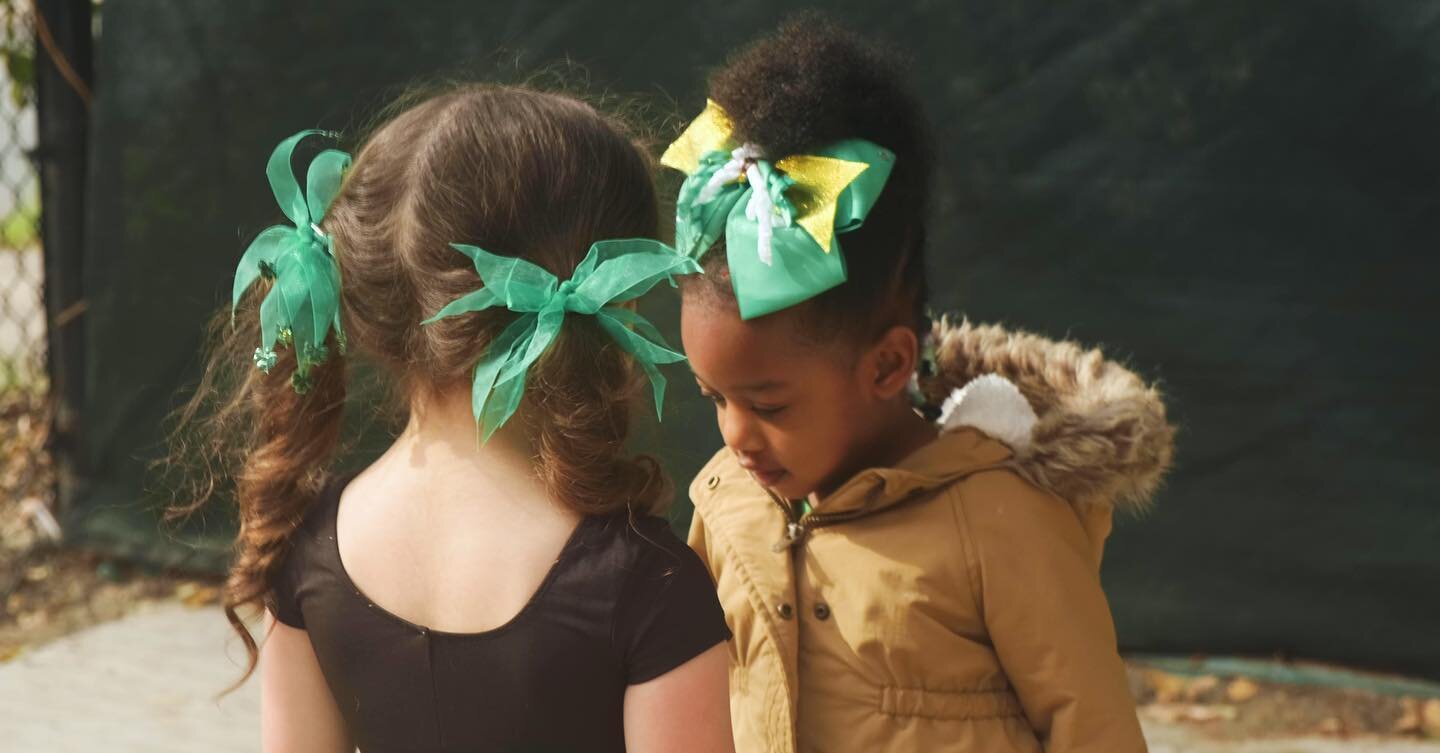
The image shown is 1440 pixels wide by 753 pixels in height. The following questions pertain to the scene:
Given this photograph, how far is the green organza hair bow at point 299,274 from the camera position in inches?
68.7

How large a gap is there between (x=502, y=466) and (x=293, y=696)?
0.42 meters

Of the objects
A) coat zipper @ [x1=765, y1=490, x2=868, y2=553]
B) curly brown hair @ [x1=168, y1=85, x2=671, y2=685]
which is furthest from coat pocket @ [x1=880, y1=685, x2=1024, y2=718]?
curly brown hair @ [x1=168, y1=85, x2=671, y2=685]

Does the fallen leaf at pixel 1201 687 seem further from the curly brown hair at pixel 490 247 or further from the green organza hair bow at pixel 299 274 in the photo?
the green organza hair bow at pixel 299 274

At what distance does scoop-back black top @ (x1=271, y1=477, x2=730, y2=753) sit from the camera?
5.23 ft

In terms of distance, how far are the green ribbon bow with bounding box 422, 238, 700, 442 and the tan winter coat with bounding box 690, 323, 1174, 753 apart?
1.88 ft

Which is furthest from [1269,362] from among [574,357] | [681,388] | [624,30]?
[574,357]

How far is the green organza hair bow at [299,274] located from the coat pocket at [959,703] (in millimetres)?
905

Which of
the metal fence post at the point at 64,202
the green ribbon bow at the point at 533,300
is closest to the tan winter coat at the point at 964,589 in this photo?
the green ribbon bow at the point at 533,300

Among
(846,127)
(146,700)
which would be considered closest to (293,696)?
(846,127)

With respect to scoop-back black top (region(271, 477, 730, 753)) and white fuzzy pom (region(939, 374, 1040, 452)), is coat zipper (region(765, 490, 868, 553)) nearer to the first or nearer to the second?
white fuzzy pom (region(939, 374, 1040, 452))

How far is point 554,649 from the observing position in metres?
1.59

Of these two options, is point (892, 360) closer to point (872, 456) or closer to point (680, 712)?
point (872, 456)

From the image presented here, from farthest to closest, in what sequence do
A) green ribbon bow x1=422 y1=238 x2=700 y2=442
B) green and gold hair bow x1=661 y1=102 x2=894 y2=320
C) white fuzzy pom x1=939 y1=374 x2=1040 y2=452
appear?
white fuzzy pom x1=939 y1=374 x2=1040 y2=452
green and gold hair bow x1=661 y1=102 x2=894 y2=320
green ribbon bow x1=422 y1=238 x2=700 y2=442

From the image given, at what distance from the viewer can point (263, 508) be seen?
5.91ft
